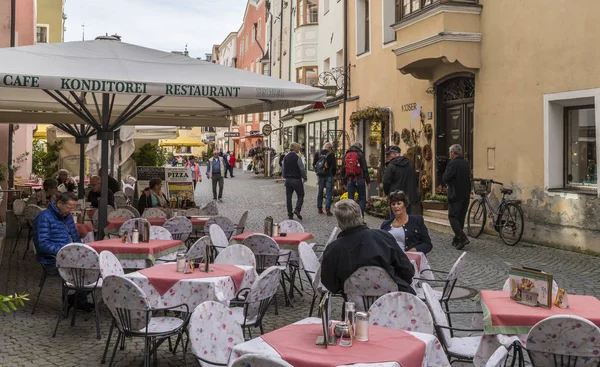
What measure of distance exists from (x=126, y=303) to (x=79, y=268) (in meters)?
1.76

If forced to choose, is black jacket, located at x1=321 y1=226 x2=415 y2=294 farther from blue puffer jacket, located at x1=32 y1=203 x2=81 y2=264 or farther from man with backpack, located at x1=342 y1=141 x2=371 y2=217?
man with backpack, located at x1=342 y1=141 x2=371 y2=217

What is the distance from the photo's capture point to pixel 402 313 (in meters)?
4.64

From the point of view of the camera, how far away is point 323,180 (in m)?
18.2

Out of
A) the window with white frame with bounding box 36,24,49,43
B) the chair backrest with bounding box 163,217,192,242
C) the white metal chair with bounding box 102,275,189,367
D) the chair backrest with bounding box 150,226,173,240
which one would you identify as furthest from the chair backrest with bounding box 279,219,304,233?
the window with white frame with bounding box 36,24,49,43

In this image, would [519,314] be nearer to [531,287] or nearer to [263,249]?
[531,287]

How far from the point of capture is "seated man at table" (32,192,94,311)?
25.0 feet

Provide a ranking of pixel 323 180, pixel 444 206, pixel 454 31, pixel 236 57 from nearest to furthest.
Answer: pixel 454 31
pixel 444 206
pixel 323 180
pixel 236 57

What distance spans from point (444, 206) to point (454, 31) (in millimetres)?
4035

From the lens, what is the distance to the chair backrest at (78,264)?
6902 millimetres

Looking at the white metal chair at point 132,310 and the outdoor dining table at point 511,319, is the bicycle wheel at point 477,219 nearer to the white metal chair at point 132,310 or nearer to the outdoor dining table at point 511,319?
the outdoor dining table at point 511,319

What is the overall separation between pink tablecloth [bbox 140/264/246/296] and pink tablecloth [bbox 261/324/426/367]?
2.01 meters

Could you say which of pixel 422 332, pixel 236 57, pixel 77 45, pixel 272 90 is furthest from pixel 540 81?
pixel 236 57

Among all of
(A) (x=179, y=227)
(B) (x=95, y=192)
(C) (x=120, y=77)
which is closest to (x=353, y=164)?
(B) (x=95, y=192)

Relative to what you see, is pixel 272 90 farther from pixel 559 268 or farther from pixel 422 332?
pixel 559 268
